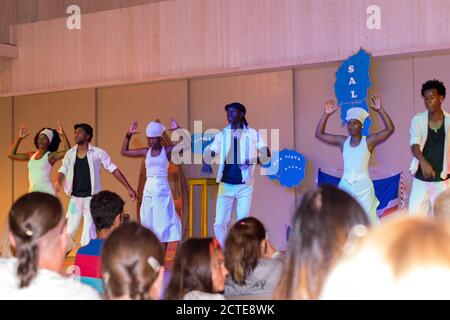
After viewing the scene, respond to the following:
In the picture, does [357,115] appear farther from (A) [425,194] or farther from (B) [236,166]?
(B) [236,166]

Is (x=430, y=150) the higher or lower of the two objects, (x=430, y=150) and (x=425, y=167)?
the higher

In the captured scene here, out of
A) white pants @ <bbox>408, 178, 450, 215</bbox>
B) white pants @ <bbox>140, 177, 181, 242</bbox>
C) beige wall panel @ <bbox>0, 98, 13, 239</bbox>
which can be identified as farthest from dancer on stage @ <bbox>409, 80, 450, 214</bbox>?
beige wall panel @ <bbox>0, 98, 13, 239</bbox>

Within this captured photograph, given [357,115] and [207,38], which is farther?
[207,38]

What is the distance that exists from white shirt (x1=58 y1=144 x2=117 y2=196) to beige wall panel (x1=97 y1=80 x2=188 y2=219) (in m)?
2.02

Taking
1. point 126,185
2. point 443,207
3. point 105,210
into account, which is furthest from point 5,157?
point 443,207

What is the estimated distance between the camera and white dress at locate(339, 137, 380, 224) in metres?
7.16

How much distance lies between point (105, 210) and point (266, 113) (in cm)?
544

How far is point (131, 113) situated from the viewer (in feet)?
34.7

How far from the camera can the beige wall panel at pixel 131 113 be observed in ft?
33.6

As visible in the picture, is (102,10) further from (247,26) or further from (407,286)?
(407,286)

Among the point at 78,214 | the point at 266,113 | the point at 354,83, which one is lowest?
the point at 78,214

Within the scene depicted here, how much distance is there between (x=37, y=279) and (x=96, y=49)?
9214 mm

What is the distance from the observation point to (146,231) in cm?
229

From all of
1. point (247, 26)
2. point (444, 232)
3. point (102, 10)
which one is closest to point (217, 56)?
point (247, 26)
